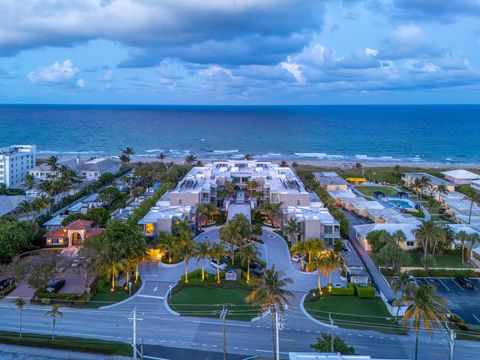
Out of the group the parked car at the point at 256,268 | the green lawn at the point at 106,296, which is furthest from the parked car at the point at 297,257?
the green lawn at the point at 106,296

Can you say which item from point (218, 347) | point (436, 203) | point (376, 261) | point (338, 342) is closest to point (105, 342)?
point (218, 347)

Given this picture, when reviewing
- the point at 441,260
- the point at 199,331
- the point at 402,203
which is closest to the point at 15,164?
the point at 199,331

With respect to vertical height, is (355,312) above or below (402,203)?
below

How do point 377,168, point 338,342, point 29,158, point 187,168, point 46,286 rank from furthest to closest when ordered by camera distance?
point 377,168 < point 187,168 < point 29,158 < point 46,286 < point 338,342

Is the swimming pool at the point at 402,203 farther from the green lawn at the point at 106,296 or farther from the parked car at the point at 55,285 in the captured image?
the parked car at the point at 55,285

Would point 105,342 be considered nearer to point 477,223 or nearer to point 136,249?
point 136,249

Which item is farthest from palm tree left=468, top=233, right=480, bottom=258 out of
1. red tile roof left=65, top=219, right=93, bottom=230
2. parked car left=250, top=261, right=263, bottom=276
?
red tile roof left=65, top=219, right=93, bottom=230

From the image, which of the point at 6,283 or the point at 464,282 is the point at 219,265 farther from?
the point at 464,282
